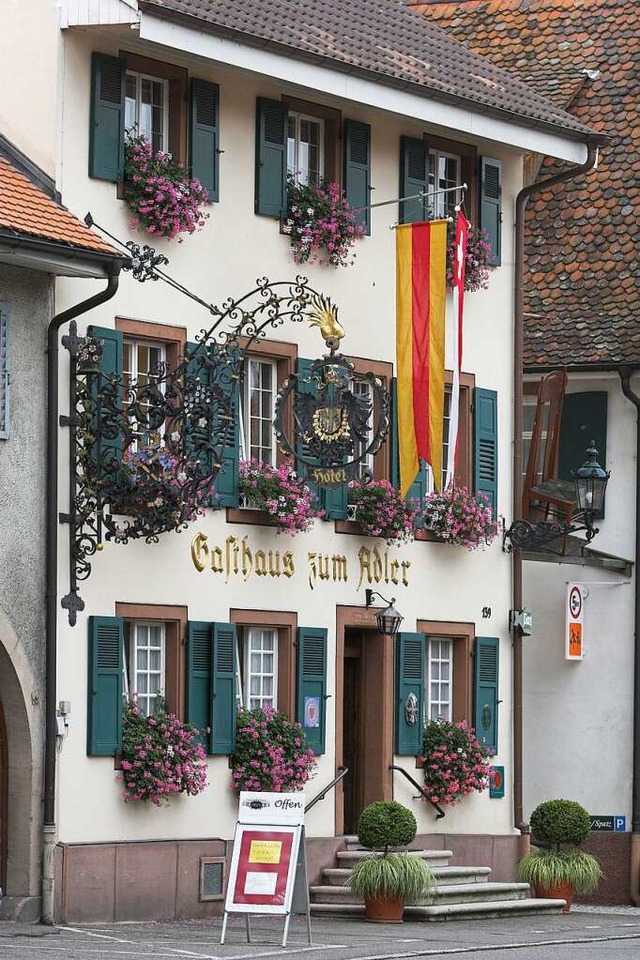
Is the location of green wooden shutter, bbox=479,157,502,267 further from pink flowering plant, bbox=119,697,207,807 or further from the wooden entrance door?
pink flowering plant, bbox=119,697,207,807

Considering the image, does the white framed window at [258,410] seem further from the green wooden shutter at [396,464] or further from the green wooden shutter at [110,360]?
the green wooden shutter at [110,360]

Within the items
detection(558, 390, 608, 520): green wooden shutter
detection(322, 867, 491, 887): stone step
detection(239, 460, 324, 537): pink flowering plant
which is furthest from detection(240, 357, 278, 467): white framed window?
detection(558, 390, 608, 520): green wooden shutter

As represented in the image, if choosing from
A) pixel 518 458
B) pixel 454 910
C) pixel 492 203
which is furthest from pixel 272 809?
pixel 492 203

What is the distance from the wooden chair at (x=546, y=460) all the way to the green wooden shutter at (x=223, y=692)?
539cm

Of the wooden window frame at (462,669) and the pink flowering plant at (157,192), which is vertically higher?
the pink flowering plant at (157,192)

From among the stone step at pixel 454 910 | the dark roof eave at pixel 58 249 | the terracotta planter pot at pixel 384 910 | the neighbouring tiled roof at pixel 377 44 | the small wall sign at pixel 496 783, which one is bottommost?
the stone step at pixel 454 910

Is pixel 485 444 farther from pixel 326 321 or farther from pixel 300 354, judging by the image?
pixel 326 321

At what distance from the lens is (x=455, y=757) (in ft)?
81.3

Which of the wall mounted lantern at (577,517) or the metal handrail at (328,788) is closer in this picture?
the metal handrail at (328,788)

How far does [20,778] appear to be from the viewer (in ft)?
65.8

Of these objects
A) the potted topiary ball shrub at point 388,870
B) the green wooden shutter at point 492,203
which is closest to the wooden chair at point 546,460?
the green wooden shutter at point 492,203

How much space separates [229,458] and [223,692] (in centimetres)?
213

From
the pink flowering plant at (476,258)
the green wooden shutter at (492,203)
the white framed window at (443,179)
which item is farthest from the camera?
the green wooden shutter at (492,203)

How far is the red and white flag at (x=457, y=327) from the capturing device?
23.4 m
